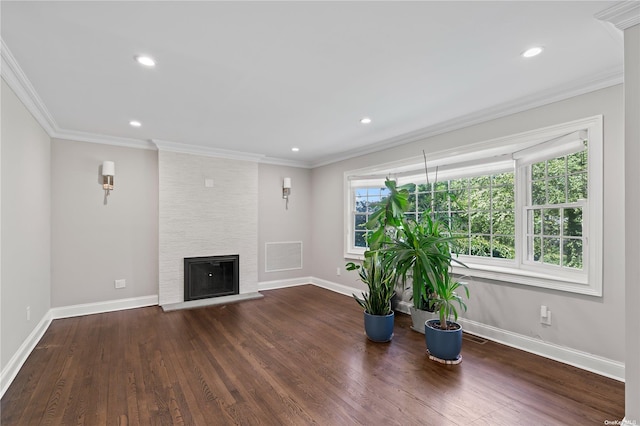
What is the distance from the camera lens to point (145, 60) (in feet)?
7.46

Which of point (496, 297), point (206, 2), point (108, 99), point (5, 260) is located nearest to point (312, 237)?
point (496, 297)

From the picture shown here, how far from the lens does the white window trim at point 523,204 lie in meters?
2.60

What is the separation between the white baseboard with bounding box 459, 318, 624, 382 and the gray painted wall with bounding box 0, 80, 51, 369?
4.36m

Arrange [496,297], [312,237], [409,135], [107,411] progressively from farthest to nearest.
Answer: [312,237], [409,135], [496,297], [107,411]

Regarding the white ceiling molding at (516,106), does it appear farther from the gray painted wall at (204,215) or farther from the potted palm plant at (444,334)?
the gray painted wall at (204,215)

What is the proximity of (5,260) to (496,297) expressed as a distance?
176 inches

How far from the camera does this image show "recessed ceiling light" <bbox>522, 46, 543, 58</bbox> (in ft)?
7.02

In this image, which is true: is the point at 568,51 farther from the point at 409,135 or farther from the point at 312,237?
the point at 312,237

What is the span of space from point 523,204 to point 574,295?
986 mm

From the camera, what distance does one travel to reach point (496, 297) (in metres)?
3.32

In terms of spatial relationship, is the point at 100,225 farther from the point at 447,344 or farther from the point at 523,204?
the point at 523,204

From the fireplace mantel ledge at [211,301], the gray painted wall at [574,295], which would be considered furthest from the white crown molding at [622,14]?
the fireplace mantel ledge at [211,301]

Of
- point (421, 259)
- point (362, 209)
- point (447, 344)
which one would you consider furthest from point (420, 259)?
point (362, 209)

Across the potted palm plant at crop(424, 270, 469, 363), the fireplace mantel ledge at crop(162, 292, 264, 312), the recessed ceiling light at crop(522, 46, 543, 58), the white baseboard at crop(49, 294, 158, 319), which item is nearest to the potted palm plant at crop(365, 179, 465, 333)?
the potted palm plant at crop(424, 270, 469, 363)
